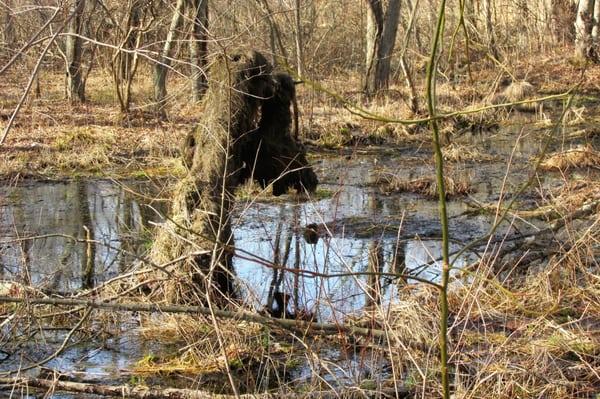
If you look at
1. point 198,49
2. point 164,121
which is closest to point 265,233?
point 198,49

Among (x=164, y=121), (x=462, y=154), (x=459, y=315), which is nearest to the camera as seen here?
(x=459, y=315)

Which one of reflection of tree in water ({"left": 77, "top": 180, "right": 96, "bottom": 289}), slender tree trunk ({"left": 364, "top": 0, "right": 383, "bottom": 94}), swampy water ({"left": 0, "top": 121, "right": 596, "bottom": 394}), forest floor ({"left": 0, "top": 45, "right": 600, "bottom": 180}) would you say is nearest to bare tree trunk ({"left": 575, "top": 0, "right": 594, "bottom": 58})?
forest floor ({"left": 0, "top": 45, "right": 600, "bottom": 180})

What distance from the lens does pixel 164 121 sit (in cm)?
1684

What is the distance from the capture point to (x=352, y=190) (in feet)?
41.8

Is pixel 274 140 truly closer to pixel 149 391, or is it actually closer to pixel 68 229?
pixel 68 229

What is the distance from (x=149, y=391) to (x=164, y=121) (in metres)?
12.1

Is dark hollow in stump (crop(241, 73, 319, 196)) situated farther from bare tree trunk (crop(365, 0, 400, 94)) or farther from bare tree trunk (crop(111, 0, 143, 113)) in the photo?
bare tree trunk (crop(365, 0, 400, 94))

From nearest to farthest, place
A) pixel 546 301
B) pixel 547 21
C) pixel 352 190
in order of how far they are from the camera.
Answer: pixel 546 301, pixel 352 190, pixel 547 21

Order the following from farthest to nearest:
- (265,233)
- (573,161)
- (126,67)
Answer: (126,67) → (573,161) → (265,233)

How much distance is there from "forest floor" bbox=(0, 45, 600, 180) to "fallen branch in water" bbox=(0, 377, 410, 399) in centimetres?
592

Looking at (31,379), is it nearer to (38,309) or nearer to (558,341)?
(38,309)

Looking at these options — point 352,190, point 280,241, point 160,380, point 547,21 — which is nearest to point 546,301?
point 160,380

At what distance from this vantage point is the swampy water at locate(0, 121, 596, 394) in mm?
6656

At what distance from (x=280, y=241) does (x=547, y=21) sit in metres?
18.5
